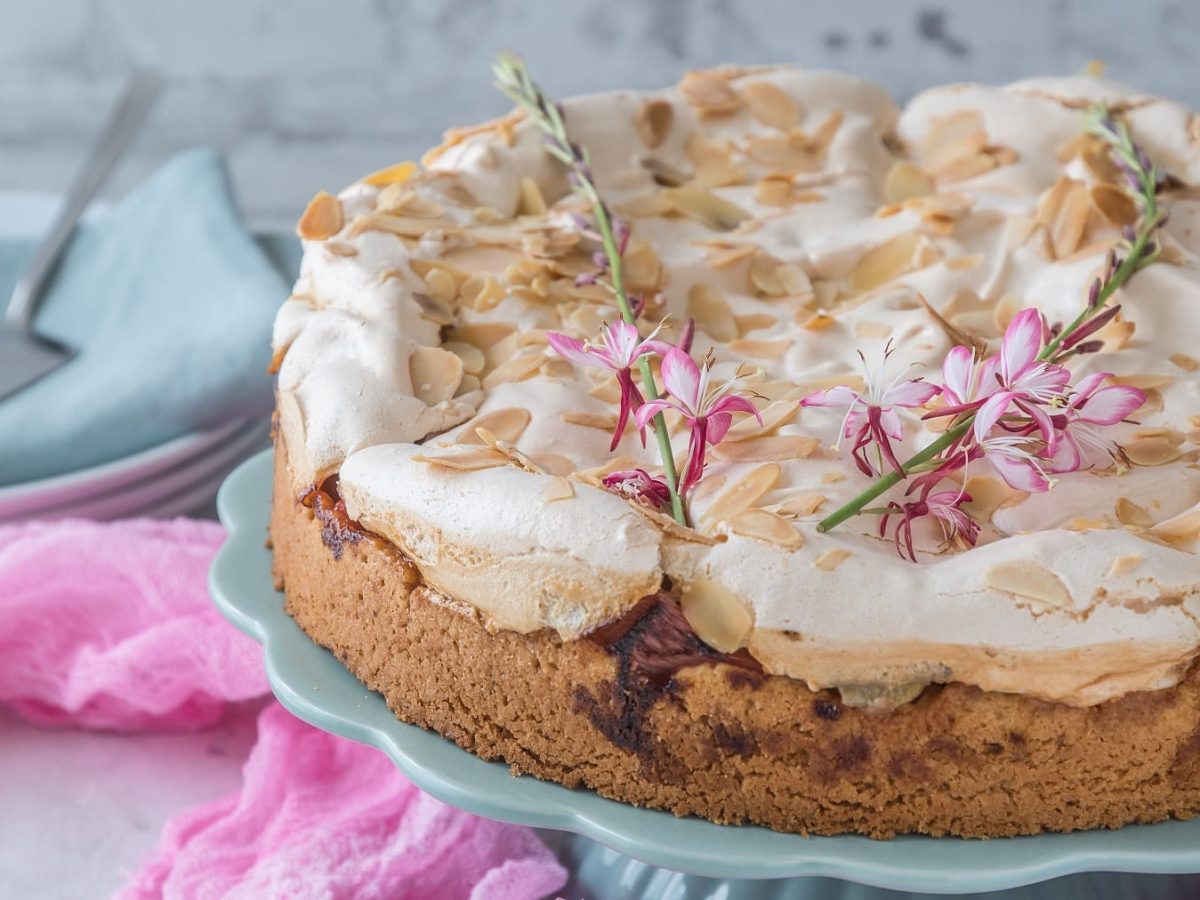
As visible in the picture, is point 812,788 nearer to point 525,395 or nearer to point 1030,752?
point 1030,752

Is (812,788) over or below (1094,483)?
below

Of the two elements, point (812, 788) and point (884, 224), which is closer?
point (812, 788)

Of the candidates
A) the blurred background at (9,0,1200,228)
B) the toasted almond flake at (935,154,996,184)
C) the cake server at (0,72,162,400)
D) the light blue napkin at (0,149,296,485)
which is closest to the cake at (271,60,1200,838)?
the toasted almond flake at (935,154,996,184)

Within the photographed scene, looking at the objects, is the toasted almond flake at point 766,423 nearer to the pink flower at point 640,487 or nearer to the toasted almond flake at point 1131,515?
the pink flower at point 640,487

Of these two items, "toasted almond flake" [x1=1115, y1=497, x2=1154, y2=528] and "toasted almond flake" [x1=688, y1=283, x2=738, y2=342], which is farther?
"toasted almond flake" [x1=688, y1=283, x2=738, y2=342]

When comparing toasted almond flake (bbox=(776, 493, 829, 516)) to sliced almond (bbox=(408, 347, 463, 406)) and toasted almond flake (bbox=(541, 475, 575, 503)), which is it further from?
sliced almond (bbox=(408, 347, 463, 406))

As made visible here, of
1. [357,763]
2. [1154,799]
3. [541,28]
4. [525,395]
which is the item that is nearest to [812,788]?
[1154,799]

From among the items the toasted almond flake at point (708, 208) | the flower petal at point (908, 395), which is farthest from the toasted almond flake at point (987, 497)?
the toasted almond flake at point (708, 208)
